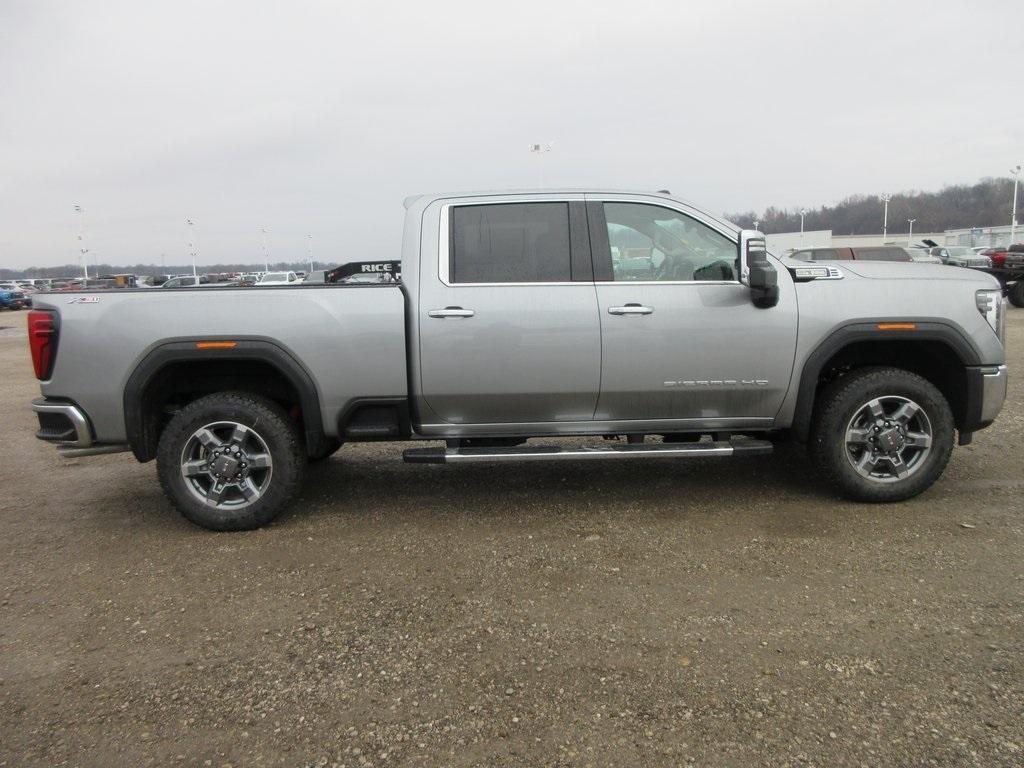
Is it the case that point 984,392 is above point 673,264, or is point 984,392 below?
below

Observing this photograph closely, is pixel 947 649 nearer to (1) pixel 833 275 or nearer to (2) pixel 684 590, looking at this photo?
(2) pixel 684 590

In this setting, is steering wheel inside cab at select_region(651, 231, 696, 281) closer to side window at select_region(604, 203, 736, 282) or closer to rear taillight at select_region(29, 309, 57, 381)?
side window at select_region(604, 203, 736, 282)

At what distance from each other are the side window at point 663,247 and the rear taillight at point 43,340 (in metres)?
3.30

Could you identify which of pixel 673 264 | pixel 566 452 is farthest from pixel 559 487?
pixel 673 264

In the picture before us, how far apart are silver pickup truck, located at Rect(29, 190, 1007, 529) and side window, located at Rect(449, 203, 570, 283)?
0.01 metres

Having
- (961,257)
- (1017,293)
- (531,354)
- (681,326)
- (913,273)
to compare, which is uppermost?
(961,257)

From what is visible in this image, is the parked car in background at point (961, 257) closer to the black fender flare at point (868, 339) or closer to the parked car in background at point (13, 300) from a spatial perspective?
the black fender flare at point (868, 339)

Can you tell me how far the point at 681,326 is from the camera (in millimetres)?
4340

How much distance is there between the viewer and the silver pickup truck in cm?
425

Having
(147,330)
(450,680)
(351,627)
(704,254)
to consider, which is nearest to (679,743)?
(450,680)

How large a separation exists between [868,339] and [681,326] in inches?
45.9

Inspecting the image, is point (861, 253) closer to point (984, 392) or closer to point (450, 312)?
point (984, 392)

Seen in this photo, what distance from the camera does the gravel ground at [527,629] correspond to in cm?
247

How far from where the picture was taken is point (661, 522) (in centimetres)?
442
